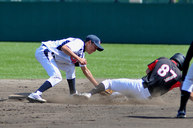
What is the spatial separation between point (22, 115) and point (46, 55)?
5.53ft

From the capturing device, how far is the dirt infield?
5723 mm

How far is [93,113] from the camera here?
21.6ft

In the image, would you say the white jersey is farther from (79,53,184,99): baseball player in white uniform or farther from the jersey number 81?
the jersey number 81

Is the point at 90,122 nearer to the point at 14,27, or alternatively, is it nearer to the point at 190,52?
the point at 190,52

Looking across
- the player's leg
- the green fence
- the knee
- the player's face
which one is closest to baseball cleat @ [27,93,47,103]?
the knee

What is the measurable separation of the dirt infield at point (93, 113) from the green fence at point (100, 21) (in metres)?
17.0

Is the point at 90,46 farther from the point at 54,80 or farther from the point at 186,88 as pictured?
the point at 186,88

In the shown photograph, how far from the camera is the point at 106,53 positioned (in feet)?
63.5

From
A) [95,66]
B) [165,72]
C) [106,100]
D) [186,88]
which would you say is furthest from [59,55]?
[95,66]

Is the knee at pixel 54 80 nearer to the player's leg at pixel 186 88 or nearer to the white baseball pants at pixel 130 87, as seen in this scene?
the white baseball pants at pixel 130 87

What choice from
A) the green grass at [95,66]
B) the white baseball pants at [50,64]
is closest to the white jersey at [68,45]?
the white baseball pants at [50,64]

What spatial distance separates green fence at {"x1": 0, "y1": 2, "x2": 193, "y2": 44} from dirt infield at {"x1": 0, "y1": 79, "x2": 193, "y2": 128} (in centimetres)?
1703

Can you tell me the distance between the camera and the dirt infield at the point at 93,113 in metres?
5.72

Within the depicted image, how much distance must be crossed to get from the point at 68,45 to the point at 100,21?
1848 centimetres
